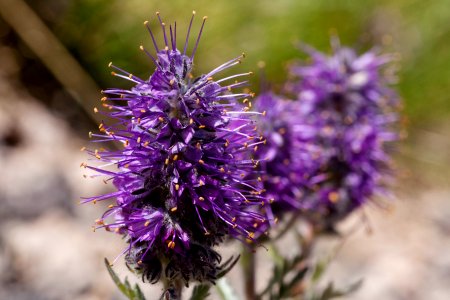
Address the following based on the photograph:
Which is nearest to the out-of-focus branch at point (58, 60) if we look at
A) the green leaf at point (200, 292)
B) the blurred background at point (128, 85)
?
the blurred background at point (128, 85)

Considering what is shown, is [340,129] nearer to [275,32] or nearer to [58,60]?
[58,60]

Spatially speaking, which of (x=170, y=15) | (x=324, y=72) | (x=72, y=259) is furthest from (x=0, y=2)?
(x=324, y=72)

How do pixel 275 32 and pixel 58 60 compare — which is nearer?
pixel 58 60

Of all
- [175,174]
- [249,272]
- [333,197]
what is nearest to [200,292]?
[175,174]

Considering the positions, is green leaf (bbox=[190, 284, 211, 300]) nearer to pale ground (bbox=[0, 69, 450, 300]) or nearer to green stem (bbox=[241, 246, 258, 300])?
green stem (bbox=[241, 246, 258, 300])

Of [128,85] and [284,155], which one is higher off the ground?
[128,85]

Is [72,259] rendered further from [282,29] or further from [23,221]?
[282,29]

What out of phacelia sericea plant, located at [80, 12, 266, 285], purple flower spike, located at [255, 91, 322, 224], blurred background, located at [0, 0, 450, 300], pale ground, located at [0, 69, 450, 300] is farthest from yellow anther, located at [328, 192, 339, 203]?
phacelia sericea plant, located at [80, 12, 266, 285]
